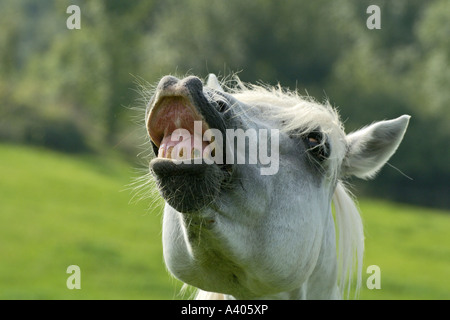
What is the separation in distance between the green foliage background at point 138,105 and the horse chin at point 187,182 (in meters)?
11.7

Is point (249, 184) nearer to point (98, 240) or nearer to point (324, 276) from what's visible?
point (324, 276)

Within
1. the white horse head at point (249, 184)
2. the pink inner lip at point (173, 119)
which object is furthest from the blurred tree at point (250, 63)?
the pink inner lip at point (173, 119)

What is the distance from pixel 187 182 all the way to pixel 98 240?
1857 cm

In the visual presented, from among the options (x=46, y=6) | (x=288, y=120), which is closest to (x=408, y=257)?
(x=288, y=120)

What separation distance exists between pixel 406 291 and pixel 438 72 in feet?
86.0

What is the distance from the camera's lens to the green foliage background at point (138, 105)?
64.7 feet

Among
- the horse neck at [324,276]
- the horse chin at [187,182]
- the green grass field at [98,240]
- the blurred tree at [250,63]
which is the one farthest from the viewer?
the blurred tree at [250,63]

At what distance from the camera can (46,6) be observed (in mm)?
95000

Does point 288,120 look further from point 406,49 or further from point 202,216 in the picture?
point 406,49

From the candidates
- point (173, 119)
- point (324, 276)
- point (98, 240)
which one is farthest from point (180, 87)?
point (98, 240)

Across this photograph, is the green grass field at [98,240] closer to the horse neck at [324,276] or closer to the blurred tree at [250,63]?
the blurred tree at [250,63]

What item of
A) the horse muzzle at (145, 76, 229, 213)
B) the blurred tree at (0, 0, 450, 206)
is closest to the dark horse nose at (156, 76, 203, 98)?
the horse muzzle at (145, 76, 229, 213)

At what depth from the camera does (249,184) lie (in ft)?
10.5

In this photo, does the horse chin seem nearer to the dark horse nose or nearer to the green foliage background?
the dark horse nose
